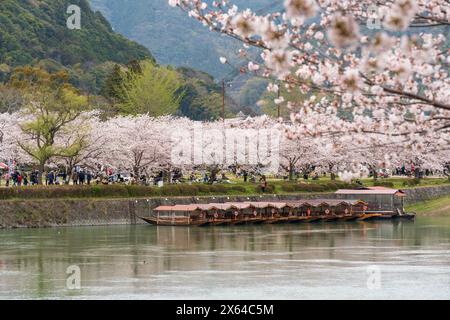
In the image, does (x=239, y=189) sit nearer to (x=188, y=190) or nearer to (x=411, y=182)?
(x=188, y=190)

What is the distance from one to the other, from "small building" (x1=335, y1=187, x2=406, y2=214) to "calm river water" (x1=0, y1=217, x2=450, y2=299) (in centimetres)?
1060

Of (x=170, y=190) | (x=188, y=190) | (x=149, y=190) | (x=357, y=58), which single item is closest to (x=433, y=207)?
(x=188, y=190)

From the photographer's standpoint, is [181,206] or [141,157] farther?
[141,157]

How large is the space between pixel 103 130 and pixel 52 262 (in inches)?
1386

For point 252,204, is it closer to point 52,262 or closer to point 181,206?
point 181,206

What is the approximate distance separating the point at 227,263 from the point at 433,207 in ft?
124

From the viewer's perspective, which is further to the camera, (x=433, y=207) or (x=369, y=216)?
(x=433, y=207)

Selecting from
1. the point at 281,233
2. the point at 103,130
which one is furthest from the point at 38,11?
the point at 281,233

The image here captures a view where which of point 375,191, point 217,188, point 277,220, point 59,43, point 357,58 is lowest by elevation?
point 277,220

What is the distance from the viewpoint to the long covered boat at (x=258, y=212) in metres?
62.3

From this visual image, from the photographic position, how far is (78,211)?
60.8m

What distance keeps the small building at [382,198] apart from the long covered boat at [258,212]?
0.97 meters

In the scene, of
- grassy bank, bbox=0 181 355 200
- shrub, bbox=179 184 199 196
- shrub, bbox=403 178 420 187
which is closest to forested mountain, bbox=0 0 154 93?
grassy bank, bbox=0 181 355 200

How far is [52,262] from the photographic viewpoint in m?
39.2
